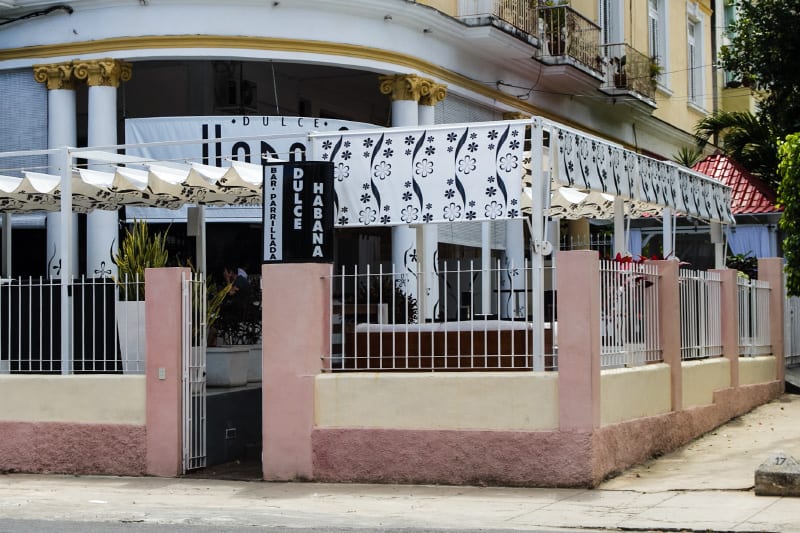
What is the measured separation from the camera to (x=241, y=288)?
1531 centimetres

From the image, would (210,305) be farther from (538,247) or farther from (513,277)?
(538,247)

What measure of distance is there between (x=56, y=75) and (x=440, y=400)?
9.79 m

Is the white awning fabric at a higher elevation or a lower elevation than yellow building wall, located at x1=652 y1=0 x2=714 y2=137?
lower

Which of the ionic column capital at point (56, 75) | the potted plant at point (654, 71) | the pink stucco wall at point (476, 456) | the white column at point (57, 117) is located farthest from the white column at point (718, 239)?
the potted plant at point (654, 71)

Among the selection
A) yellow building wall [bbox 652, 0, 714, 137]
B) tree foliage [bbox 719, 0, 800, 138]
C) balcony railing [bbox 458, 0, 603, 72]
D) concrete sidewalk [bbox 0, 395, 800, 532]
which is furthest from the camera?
yellow building wall [bbox 652, 0, 714, 137]

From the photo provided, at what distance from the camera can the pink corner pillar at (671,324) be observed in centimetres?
1374

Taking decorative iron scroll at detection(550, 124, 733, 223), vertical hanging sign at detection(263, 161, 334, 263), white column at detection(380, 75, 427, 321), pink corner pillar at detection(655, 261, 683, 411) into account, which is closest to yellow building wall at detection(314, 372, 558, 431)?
vertical hanging sign at detection(263, 161, 334, 263)

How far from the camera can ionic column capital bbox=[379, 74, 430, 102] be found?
1953 centimetres

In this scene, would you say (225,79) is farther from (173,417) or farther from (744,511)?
(744,511)

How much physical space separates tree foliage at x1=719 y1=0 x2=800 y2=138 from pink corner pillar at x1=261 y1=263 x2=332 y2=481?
51.2ft

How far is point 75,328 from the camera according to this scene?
1326 cm

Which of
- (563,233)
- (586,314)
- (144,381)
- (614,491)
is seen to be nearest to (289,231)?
(144,381)

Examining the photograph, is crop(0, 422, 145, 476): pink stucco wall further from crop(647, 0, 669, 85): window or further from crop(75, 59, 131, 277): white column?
crop(647, 0, 669, 85): window

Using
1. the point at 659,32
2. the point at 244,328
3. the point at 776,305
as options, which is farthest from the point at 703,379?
the point at 659,32
